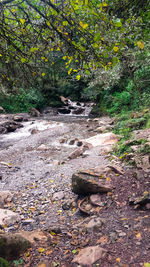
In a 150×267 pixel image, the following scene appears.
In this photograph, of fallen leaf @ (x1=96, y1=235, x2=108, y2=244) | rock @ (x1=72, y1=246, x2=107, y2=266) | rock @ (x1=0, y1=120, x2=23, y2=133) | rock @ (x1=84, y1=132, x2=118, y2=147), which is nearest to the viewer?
rock @ (x1=72, y1=246, x2=107, y2=266)

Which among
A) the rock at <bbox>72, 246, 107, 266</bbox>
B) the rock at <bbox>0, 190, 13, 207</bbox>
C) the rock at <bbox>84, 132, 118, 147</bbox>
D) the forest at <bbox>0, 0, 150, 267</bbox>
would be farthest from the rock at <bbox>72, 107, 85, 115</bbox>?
the rock at <bbox>72, 246, 107, 266</bbox>

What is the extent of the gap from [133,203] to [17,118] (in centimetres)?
1649

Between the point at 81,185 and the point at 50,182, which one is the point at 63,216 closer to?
the point at 81,185

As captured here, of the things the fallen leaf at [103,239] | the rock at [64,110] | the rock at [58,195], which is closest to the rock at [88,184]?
the rock at [58,195]

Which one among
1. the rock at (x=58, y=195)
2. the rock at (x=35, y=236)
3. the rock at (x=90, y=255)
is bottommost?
the rock at (x=58, y=195)

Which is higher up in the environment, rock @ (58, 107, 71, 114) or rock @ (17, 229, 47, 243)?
rock @ (58, 107, 71, 114)

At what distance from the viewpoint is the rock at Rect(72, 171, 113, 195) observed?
457cm

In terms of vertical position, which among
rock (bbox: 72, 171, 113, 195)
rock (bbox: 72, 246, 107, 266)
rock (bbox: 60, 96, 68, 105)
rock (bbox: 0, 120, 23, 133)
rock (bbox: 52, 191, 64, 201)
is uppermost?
rock (bbox: 60, 96, 68, 105)

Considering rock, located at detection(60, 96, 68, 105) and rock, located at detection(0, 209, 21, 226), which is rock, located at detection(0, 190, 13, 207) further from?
rock, located at detection(60, 96, 68, 105)

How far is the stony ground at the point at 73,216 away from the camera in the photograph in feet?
9.30

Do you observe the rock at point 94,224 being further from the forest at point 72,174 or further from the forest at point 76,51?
the forest at point 76,51

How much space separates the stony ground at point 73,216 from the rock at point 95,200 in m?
0.07

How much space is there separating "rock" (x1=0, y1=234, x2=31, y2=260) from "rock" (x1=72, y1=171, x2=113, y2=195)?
1965 mm

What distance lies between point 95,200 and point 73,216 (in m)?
0.60
